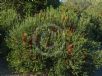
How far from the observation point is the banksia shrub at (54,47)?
37.8ft

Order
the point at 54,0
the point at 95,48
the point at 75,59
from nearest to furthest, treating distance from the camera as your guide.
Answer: the point at 75,59, the point at 95,48, the point at 54,0

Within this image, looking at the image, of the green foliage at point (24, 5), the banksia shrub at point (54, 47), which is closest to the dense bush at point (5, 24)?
the banksia shrub at point (54, 47)

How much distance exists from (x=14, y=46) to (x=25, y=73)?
3.83 ft

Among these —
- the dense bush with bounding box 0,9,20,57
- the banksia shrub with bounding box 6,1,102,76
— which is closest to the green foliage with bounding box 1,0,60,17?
the dense bush with bounding box 0,9,20,57

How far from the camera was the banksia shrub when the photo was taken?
11508 millimetres

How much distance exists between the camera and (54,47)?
1153cm

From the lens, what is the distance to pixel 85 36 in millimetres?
12062

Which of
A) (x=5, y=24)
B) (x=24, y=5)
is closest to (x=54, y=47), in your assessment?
(x=5, y=24)

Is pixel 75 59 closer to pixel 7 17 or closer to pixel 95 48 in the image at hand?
pixel 95 48

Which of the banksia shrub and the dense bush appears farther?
the dense bush

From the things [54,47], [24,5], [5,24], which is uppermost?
[24,5]

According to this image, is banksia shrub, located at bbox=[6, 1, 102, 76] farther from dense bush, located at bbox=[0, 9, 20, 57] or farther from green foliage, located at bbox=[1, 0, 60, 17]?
green foliage, located at bbox=[1, 0, 60, 17]

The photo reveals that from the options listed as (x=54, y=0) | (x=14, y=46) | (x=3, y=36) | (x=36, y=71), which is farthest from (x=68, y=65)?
(x=54, y=0)

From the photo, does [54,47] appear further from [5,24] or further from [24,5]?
[24,5]
